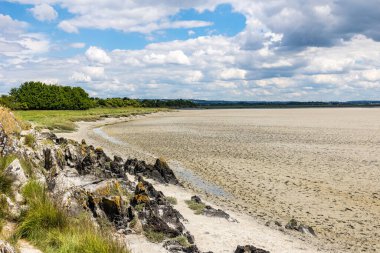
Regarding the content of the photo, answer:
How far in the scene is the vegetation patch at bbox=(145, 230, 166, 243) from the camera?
11.0m

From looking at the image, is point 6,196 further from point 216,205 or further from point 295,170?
point 295,170

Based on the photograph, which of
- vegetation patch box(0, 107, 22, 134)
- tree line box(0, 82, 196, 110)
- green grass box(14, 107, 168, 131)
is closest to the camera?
vegetation patch box(0, 107, 22, 134)

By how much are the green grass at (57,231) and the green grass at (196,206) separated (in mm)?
6360

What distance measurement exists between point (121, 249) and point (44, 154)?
36.3 feet

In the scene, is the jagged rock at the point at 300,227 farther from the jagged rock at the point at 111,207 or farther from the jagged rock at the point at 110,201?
the jagged rock at the point at 111,207

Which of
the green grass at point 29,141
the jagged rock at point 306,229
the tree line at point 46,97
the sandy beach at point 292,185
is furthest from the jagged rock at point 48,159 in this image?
the tree line at point 46,97

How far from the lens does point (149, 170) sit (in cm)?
2266

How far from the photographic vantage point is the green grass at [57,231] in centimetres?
758

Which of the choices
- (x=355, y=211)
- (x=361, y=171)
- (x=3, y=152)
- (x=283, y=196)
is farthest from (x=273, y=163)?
(x=3, y=152)

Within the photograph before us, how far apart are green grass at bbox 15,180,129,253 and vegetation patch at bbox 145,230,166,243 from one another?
2.29 meters

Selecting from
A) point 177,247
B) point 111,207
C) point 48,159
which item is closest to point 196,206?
point 111,207

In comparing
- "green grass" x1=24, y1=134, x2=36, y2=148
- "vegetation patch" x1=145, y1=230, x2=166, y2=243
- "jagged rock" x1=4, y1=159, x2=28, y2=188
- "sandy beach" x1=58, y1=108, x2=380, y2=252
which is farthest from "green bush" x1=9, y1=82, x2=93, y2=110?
"vegetation patch" x1=145, y1=230, x2=166, y2=243

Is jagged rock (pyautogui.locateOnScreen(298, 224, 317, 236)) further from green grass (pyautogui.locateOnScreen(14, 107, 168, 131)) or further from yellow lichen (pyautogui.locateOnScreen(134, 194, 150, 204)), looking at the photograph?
green grass (pyautogui.locateOnScreen(14, 107, 168, 131))

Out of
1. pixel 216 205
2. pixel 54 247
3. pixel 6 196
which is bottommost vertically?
pixel 216 205
